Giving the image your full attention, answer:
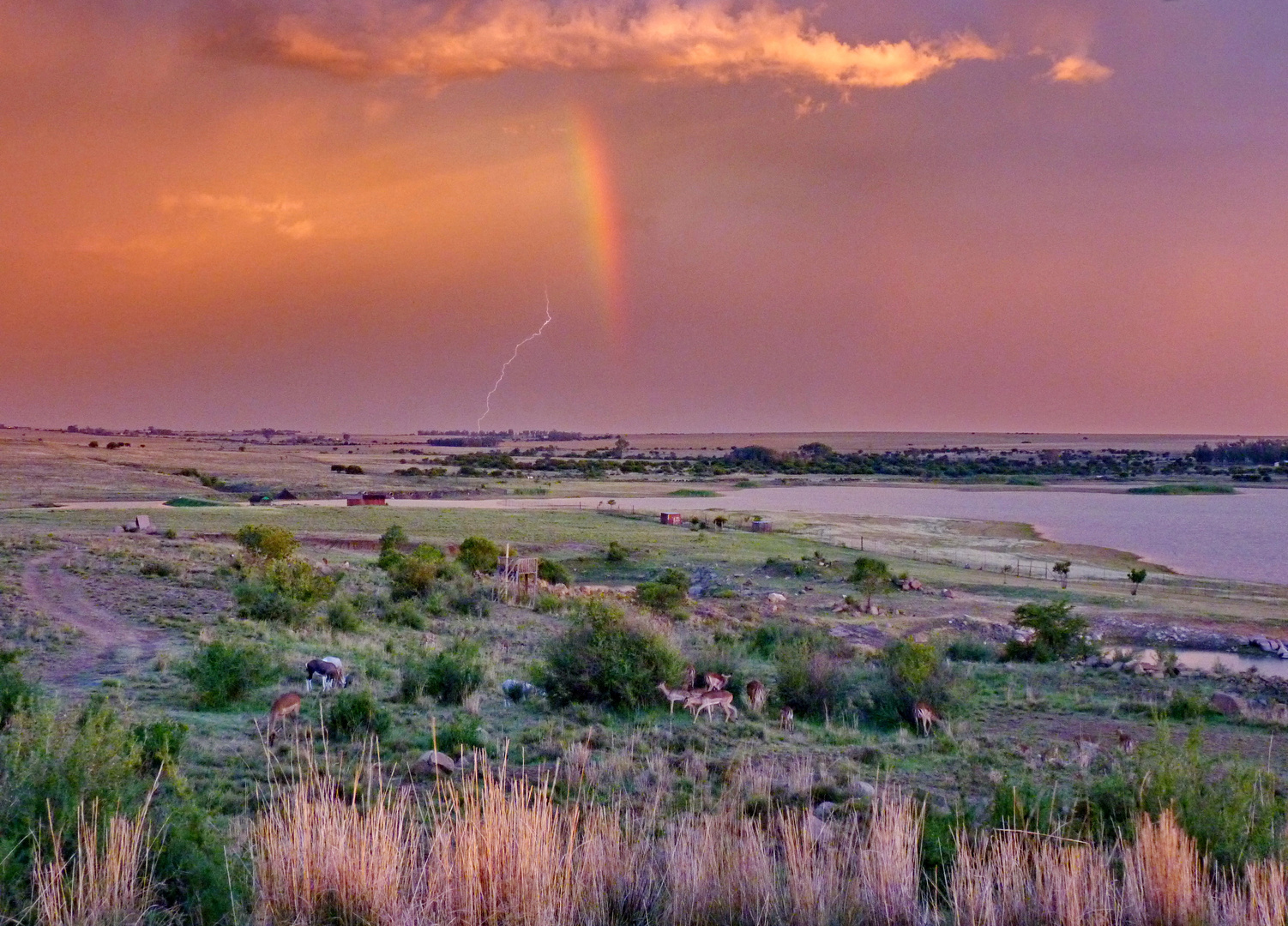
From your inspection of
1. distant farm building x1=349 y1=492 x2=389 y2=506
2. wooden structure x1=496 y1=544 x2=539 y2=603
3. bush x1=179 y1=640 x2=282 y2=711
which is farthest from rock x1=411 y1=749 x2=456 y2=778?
distant farm building x1=349 y1=492 x2=389 y2=506

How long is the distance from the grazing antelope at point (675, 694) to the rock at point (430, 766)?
4.93 metres

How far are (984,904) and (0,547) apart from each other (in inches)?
1625

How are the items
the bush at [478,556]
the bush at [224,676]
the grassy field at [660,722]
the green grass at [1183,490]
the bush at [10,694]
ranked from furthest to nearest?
the green grass at [1183,490] → the bush at [478,556] → the bush at [224,676] → the bush at [10,694] → the grassy field at [660,722]

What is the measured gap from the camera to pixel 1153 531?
76.4m

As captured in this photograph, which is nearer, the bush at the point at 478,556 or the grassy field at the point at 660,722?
the grassy field at the point at 660,722

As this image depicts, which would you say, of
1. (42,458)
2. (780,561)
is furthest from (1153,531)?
(42,458)

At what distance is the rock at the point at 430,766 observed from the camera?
10852 mm

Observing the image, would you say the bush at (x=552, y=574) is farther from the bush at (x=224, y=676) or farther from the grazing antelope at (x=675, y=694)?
the bush at (x=224, y=676)

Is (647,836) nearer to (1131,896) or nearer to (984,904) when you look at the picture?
(984,904)

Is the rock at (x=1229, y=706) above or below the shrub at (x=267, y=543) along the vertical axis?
below

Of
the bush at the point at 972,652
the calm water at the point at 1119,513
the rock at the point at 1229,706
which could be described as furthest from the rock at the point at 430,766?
the calm water at the point at 1119,513

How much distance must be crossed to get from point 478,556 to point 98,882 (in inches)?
1452

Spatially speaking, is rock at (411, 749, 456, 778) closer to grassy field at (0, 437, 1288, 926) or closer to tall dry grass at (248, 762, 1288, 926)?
grassy field at (0, 437, 1288, 926)

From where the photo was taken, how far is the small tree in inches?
1624
